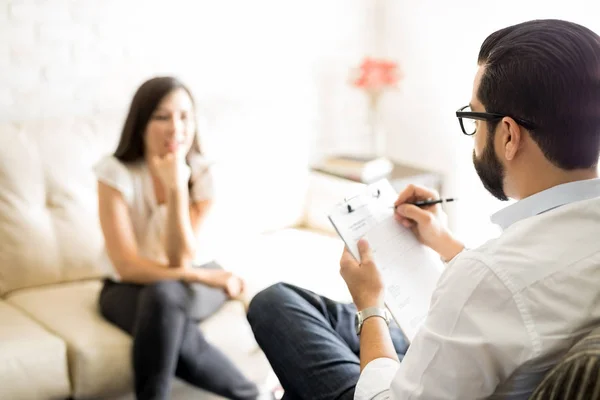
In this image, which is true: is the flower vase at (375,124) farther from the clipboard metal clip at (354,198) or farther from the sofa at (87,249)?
the clipboard metal clip at (354,198)

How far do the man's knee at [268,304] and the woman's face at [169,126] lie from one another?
2.54ft

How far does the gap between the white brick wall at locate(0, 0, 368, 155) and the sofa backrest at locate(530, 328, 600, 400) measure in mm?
1874

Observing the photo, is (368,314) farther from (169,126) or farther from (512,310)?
(169,126)

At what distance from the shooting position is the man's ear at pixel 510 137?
3.82 feet

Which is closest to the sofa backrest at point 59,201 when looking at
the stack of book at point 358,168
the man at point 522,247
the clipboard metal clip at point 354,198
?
the stack of book at point 358,168

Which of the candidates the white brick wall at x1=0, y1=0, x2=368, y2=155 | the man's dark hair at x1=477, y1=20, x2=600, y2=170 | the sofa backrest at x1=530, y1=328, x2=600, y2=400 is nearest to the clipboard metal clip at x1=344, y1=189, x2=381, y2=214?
the man's dark hair at x1=477, y1=20, x2=600, y2=170

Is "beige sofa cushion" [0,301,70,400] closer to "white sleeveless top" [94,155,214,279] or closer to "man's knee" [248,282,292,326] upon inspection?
"white sleeveless top" [94,155,214,279]

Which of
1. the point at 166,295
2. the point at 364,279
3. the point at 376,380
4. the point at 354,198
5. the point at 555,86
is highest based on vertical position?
the point at 555,86

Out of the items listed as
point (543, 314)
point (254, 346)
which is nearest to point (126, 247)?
point (254, 346)

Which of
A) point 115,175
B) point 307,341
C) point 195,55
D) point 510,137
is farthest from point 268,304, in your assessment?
point 195,55

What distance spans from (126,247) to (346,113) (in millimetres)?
A: 1557

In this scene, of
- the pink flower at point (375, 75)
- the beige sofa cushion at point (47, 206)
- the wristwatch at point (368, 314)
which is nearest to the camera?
the wristwatch at point (368, 314)

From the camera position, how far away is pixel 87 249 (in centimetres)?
238

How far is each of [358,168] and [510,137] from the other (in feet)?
5.69
